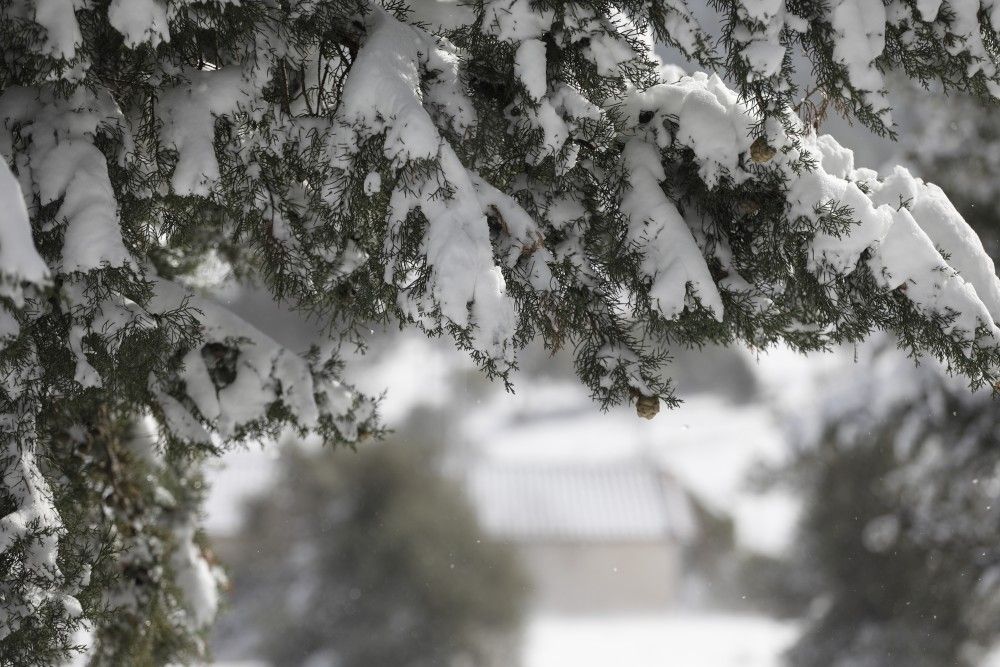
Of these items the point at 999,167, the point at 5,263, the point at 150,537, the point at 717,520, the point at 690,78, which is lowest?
the point at 5,263

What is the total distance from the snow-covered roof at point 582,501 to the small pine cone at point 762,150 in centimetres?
688

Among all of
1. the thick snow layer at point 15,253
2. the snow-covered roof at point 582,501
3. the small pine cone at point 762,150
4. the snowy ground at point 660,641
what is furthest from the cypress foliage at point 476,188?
the snow-covered roof at point 582,501

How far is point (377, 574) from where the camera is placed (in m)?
7.16

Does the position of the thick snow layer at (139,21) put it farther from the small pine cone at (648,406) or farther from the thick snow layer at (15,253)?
the small pine cone at (648,406)

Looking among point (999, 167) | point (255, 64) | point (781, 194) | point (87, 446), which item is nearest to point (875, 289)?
point (781, 194)

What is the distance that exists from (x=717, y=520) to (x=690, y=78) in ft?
25.4

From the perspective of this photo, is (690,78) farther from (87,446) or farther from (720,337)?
(87,446)

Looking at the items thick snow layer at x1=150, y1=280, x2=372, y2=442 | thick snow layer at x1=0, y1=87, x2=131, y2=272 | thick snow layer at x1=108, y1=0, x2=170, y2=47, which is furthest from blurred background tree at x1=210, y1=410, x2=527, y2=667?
thick snow layer at x1=108, y1=0, x2=170, y2=47

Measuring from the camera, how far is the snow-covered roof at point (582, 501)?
27.7 ft

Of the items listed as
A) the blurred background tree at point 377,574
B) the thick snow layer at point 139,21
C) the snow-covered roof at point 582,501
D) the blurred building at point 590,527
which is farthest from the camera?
the snow-covered roof at point 582,501

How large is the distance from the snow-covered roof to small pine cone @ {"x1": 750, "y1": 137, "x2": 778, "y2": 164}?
688 centimetres

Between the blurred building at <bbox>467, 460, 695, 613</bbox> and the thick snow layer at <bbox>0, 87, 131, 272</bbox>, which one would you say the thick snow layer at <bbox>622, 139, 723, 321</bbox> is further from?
the blurred building at <bbox>467, 460, 695, 613</bbox>

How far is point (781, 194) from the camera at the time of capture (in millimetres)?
1390

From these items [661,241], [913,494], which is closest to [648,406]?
[661,241]
